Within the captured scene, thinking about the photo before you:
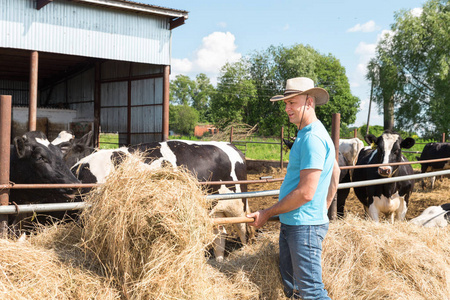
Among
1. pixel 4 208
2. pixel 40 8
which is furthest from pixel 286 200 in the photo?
pixel 40 8

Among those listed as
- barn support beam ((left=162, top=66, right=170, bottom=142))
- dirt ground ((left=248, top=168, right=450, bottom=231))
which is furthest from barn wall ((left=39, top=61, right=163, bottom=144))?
dirt ground ((left=248, top=168, right=450, bottom=231))

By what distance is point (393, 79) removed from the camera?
30.1 metres

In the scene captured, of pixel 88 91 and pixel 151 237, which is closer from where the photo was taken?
pixel 151 237

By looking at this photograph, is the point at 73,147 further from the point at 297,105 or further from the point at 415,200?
the point at 415,200

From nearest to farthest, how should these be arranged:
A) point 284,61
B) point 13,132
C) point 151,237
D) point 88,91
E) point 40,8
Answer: point 151,237 < point 40,8 < point 13,132 < point 88,91 < point 284,61

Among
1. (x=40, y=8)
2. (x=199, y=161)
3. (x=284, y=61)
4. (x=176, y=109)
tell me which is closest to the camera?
(x=199, y=161)

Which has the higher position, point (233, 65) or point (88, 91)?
point (233, 65)

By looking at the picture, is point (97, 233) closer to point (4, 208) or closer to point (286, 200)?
point (4, 208)

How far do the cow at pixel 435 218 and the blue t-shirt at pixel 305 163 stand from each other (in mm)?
2782

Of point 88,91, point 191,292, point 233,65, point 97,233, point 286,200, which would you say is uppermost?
point 233,65

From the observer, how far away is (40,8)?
13.2 m

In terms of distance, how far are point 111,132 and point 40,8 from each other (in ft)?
25.3

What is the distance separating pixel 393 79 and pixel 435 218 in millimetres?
27485

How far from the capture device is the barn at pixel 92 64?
13055 mm
